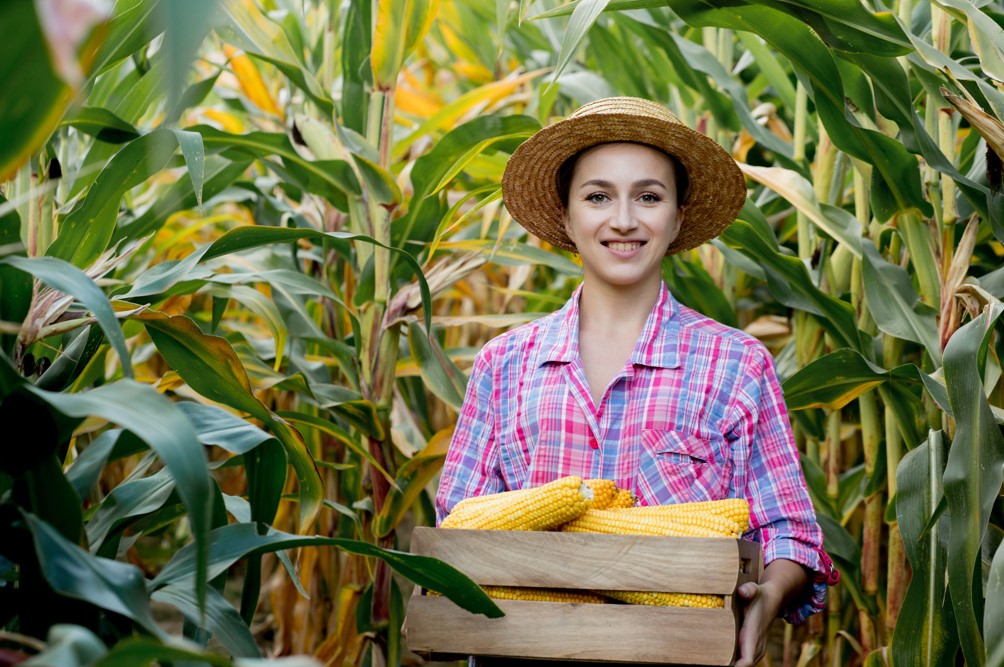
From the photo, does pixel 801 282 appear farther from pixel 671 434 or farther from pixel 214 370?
pixel 214 370

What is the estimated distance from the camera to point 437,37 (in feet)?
11.5

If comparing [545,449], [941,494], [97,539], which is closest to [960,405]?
A: [941,494]

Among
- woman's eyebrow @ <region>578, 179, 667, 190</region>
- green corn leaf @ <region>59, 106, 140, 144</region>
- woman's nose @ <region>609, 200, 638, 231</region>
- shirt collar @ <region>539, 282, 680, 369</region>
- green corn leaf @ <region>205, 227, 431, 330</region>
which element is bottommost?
shirt collar @ <region>539, 282, 680, 369</region>

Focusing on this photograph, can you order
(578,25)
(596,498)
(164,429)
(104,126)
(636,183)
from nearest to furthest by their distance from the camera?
(164,429)
(596,498)
(578,25)
(636,183)
(104,126)

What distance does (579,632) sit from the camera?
113 cm

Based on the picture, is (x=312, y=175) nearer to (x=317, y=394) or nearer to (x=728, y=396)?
(x=317, y=394)

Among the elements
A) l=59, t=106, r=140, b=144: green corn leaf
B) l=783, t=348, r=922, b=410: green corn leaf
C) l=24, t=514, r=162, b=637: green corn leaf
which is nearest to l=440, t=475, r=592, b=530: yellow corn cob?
l=24, t=514, r=162, b=637: green corn leaf

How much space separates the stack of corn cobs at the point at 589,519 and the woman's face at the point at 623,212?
0.35 m

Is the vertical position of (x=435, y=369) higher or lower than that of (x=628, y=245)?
lower

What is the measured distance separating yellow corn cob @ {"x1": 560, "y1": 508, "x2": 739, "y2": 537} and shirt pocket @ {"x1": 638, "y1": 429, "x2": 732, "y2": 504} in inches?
6.8

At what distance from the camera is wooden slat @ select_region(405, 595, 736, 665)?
1.10 meters

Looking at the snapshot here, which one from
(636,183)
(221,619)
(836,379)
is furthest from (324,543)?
(836,379)

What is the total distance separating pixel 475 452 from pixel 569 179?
0.45m

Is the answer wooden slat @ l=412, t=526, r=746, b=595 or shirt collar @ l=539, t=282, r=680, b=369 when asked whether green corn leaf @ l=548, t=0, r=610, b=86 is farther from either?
wooden slat @ l=412, t=526, r=746, b=595
